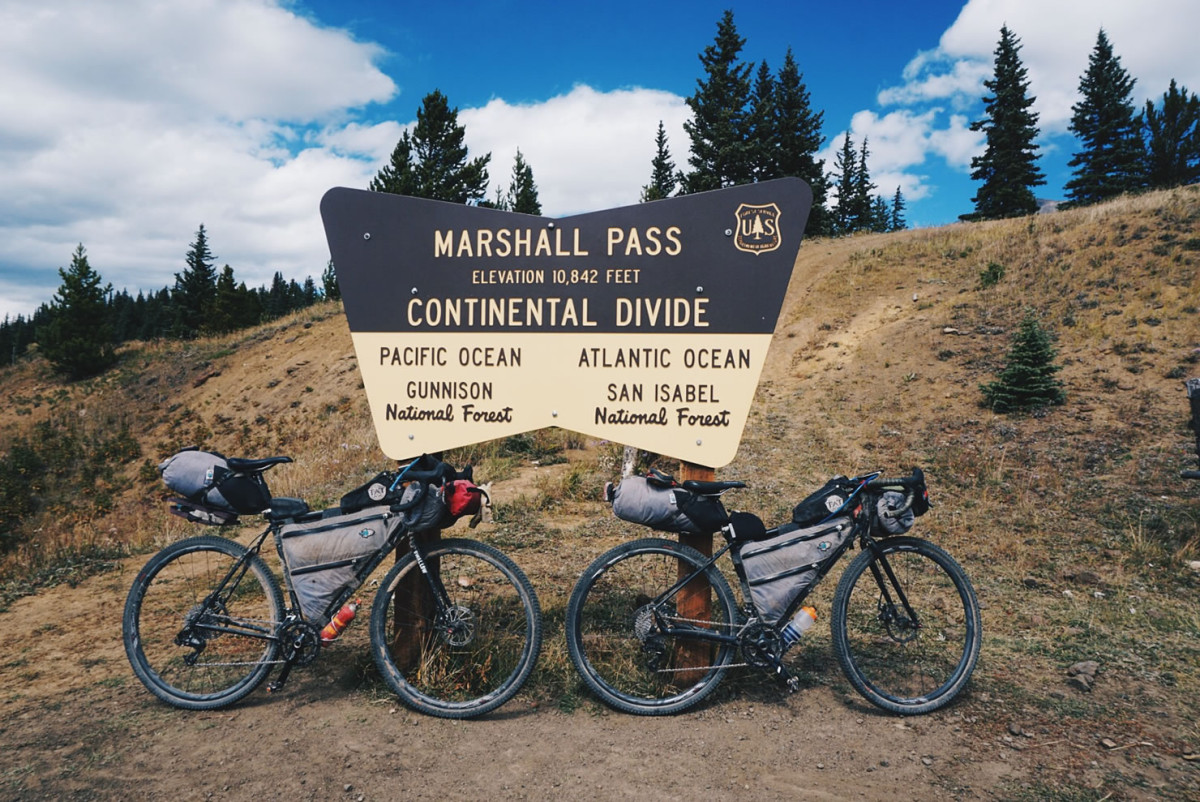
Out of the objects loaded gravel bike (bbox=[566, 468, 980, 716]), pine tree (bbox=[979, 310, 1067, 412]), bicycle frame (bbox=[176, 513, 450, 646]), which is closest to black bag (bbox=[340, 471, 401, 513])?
bicycle frame (bbox=[176, 513, 450, 646])

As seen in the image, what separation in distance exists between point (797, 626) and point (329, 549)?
8.31ft

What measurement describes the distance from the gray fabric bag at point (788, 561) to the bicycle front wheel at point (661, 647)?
185 millimetres

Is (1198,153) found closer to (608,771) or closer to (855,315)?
(855,315)

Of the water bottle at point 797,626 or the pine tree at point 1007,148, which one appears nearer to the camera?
the water bottle at point 797,626

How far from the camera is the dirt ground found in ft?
8.95

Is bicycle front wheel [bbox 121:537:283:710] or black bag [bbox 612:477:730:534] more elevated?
black bag [bbox 612:477:730:534]

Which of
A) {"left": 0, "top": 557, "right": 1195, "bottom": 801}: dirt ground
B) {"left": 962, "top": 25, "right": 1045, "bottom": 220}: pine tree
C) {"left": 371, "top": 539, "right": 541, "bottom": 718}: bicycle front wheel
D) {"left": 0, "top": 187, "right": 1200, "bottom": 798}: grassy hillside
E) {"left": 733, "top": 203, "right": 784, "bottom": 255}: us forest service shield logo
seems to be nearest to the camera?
{"left": 0, "top": 557, "right": 1195, "bottom": 801}: dirt ground

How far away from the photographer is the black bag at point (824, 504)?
339cm

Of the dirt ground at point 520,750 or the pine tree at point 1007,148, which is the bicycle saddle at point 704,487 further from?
the pine tree at point 1007,148

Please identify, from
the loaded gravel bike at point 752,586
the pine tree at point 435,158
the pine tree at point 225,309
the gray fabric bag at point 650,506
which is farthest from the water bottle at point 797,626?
the pine tree at point 225,309

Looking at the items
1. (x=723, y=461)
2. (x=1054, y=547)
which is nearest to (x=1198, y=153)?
A: (x=1054, y=547)

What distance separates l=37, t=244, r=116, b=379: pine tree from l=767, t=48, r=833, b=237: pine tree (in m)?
35.7

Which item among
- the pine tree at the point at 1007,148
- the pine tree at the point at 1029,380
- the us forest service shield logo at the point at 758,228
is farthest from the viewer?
the pine tree at the point at 1007,148

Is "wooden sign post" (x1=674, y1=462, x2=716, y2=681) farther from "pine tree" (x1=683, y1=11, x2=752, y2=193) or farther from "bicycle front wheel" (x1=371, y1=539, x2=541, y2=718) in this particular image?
"pine tree" (x1=683, y1=11, x2=752, y2=193)
